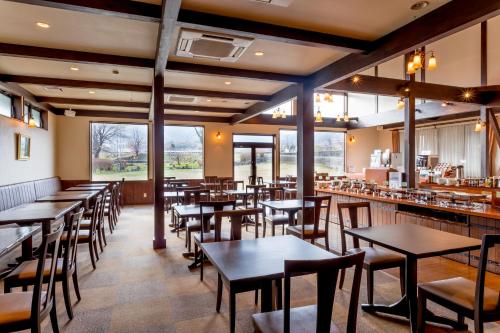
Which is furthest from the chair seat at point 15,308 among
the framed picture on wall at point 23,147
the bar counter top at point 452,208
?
the framed picture on wall at point 23,147

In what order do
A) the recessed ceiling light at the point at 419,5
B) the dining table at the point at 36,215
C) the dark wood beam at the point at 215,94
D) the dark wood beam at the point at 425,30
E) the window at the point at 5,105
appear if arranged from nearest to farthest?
the dark wood beam at the point at 425,30 < the recessed ceiling light at the point at 419,5 < the dining table at the point at 36,215 < the window at the point at 5,105 < the dark wood beam at the point at 215,94

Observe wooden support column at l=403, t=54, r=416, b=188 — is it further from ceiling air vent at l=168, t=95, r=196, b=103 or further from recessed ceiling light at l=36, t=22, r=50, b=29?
recessed ceiling light at l=36, t=22, r=50, b=29

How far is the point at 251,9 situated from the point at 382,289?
3.26 m

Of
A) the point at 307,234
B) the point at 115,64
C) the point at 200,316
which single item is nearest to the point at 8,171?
the point at 115,64

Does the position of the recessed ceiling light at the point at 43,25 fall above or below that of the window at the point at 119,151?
above

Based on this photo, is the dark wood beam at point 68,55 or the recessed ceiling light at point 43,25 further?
the dark wood beam at point 68,55

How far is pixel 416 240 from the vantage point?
2.45 m

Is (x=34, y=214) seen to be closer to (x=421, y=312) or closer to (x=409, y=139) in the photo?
(x=421, y=312)

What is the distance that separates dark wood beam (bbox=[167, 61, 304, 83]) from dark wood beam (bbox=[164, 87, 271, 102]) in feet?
5.84

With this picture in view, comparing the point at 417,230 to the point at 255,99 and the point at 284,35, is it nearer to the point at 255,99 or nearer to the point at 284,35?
the point at 284,35

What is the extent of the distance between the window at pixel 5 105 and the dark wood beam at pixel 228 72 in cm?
372

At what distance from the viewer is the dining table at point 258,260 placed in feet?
5.75

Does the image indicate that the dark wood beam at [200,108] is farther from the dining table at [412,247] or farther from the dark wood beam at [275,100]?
the dining table at [412,247]

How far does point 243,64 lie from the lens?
4918 millimetres
